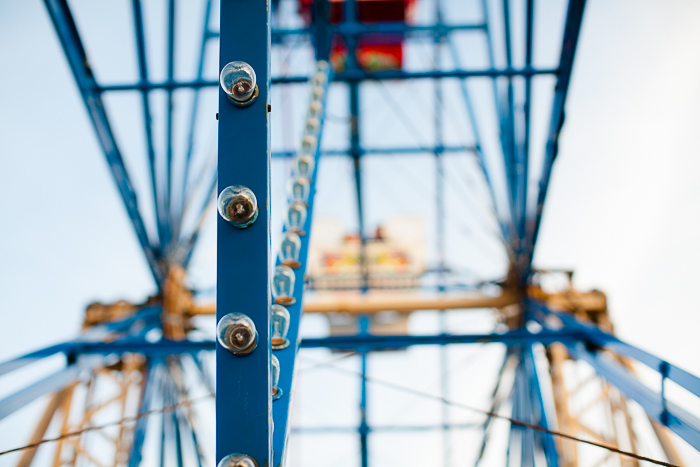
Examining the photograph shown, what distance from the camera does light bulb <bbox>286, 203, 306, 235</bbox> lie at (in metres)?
5.64

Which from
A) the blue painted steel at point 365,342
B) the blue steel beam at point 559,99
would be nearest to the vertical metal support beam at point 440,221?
the blue steel beam at point 559,99

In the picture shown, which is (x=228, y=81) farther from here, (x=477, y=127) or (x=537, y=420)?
(x=477, y=127)

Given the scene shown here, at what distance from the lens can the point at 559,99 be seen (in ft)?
27.9

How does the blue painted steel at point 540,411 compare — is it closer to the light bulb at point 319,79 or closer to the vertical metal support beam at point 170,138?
the light bulb at point 319,79

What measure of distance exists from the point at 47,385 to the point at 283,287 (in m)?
4.41

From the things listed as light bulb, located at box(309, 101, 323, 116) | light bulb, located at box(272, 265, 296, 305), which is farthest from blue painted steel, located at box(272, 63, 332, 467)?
light bulb, located at box(309, 101, 323, 116)

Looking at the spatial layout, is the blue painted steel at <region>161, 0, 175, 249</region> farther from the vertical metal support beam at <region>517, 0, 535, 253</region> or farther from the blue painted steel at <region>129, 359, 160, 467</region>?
the vertical metal support beam at <region>517, 0, 535, 253</region>

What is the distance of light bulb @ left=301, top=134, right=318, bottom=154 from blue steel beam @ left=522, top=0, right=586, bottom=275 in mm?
3937

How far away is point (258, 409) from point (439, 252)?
45.4 feet

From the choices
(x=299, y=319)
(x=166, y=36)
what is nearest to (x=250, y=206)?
(x=299, y=319)

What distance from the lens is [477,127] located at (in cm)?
1189

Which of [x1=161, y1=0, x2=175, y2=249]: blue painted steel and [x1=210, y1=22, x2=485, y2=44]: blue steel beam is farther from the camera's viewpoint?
[x1=210, y1=22, x2=485, y2=44]: blue steel beam

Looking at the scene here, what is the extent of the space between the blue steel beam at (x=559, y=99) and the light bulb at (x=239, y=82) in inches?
250

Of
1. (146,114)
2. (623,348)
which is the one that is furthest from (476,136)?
(146,114)
